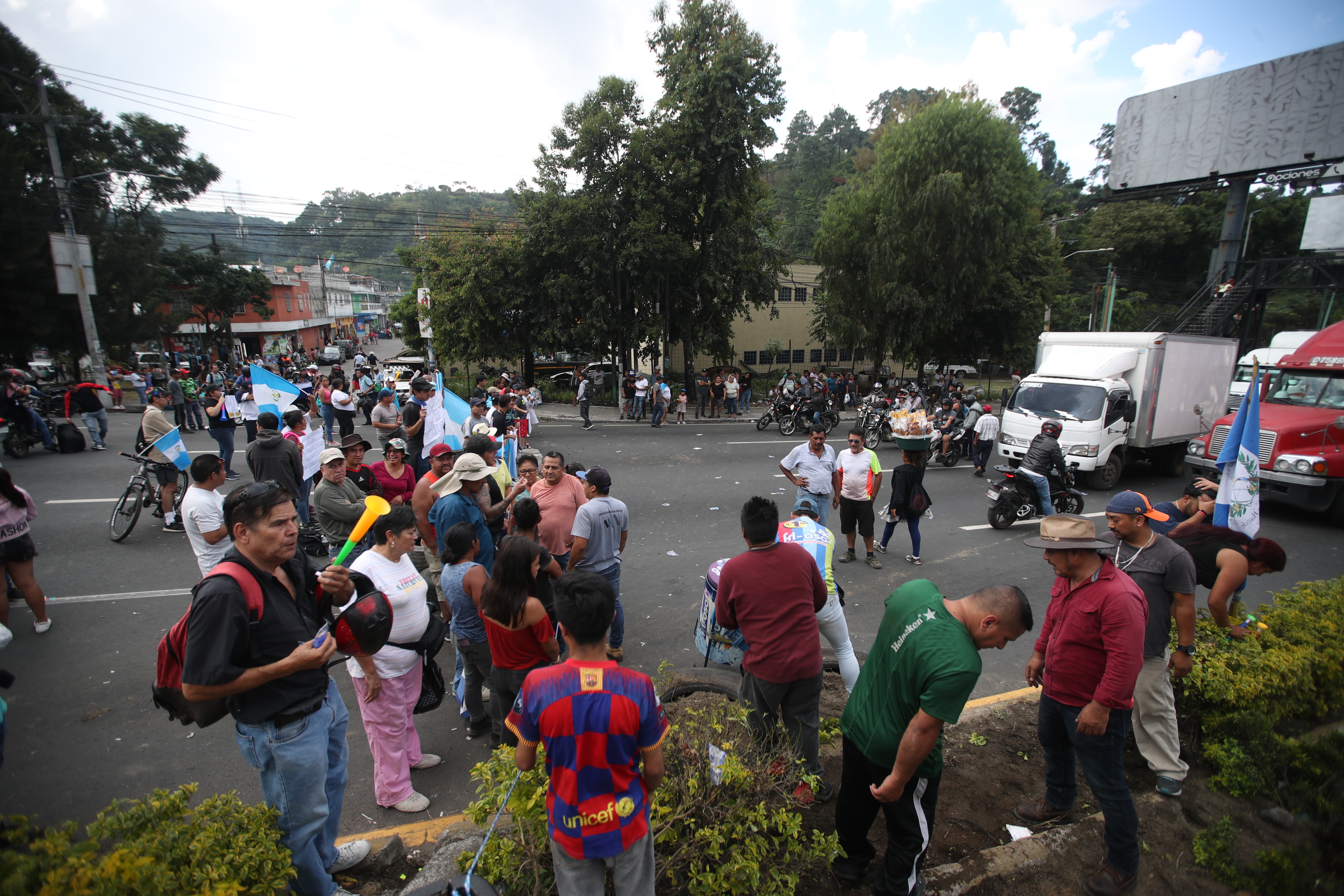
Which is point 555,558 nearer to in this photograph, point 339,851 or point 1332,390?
point 339,851

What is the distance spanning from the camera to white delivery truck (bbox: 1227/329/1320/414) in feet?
50.9

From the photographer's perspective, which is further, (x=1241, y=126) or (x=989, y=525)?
(x=1241, y=126)

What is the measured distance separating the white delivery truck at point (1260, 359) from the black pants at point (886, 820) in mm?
16402

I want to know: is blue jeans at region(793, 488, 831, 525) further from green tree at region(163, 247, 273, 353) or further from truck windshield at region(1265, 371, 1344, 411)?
green tree at region(163, 247, 273, 353)

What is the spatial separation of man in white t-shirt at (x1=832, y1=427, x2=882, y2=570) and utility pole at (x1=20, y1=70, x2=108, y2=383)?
2291cm

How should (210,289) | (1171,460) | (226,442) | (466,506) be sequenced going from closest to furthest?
(466,506) < (226,442) < (1171,460) < (210,289)

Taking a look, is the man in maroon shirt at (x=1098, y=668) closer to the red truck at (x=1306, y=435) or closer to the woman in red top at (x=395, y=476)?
the woman in red top at (x=395, y=476)

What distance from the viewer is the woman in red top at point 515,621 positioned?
3.10 m

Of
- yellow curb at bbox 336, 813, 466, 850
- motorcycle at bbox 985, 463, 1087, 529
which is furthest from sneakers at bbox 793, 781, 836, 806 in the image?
motorcycle at bbox 985, 463, 1087, 529

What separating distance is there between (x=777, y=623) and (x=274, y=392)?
355 inches

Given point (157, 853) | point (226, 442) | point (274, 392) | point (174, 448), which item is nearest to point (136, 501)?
point (174, 448)

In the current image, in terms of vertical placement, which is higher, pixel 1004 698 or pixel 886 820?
pixel 886 820

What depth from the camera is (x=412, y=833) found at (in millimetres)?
3359

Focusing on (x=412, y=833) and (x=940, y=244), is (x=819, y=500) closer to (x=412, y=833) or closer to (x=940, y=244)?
(x=412, y=833)
